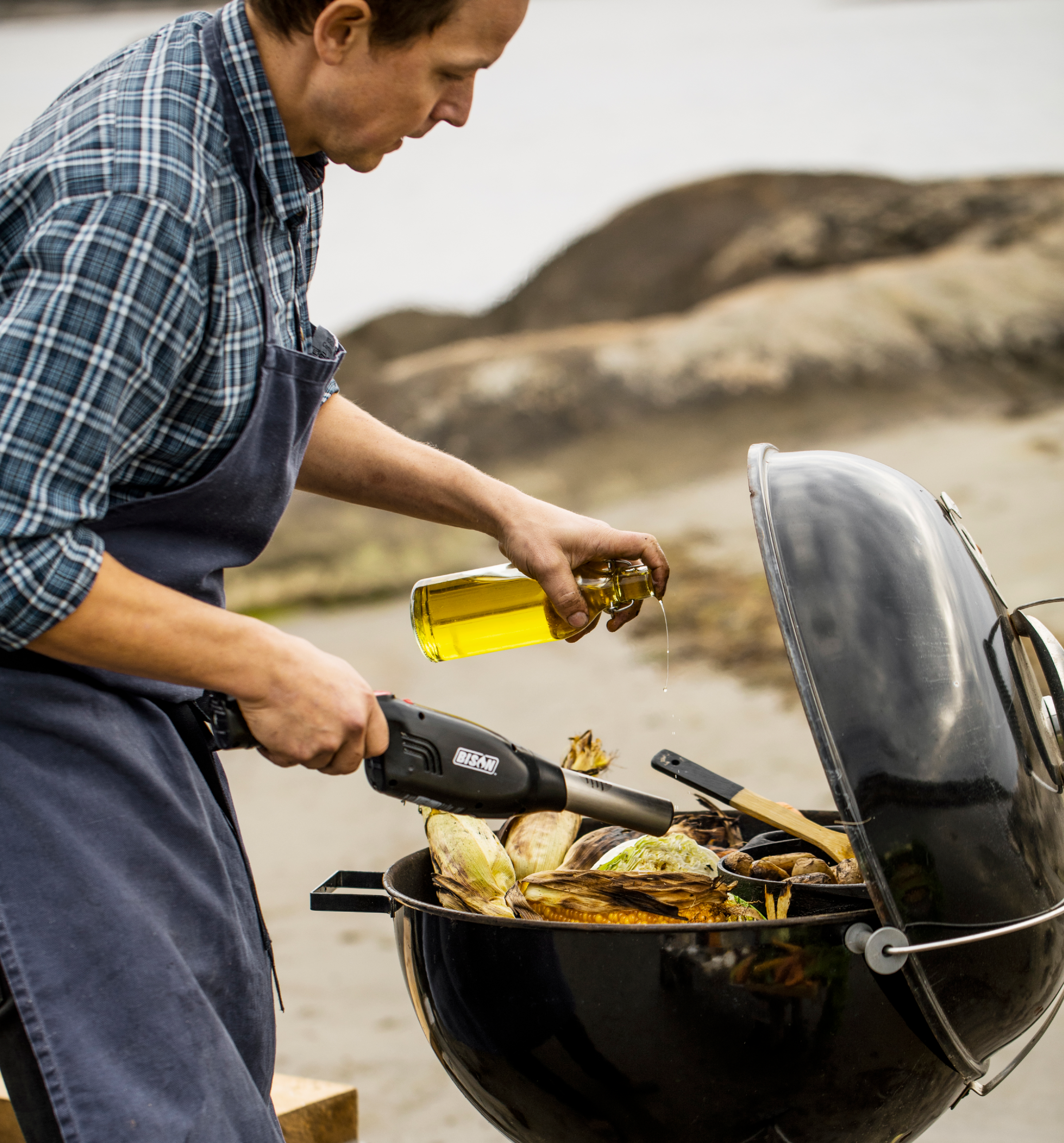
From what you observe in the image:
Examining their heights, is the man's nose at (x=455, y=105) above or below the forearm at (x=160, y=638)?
above

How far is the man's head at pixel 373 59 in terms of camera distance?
31.7 inches

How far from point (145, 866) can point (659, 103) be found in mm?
7066

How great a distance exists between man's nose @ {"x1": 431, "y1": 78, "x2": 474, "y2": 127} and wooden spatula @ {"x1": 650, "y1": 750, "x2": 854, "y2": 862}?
67 cm

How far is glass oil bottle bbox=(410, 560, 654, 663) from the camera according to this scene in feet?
4.25

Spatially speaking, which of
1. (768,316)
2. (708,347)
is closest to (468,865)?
(708,347)

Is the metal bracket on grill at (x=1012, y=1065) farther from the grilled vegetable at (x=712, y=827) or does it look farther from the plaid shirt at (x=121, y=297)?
the plaid shirt at (x=121, y=297)

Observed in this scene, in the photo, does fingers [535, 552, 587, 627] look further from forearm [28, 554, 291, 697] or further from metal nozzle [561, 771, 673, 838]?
forearm [28, 554, 291, 697]

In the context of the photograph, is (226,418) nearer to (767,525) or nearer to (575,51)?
(767,525)

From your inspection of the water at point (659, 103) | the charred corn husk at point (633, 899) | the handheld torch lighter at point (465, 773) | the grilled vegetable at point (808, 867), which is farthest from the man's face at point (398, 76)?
the water at point (659, 103)

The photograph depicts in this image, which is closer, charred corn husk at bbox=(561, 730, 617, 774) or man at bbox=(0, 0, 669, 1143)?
man at bbox=(0, 0, 669, 1143)

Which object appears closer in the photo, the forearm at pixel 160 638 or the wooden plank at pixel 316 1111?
the forearm at pixel 160 638

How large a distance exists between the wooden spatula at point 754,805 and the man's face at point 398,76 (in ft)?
2.26

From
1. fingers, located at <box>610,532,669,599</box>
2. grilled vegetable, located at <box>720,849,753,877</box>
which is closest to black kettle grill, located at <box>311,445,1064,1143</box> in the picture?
grilled vegetable, located at <box>720,849,753,877</box>

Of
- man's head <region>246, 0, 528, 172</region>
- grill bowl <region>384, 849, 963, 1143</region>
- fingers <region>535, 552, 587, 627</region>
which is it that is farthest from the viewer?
fingers <region>535, 552, 587, 627</region>
